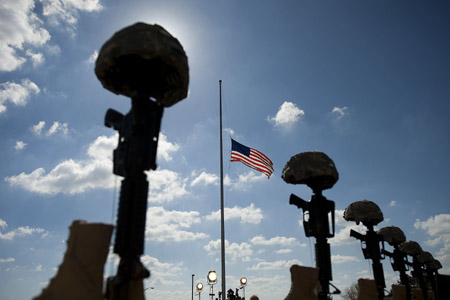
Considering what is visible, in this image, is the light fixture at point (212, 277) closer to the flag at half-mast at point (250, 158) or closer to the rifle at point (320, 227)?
the rifle at point (320, 227)

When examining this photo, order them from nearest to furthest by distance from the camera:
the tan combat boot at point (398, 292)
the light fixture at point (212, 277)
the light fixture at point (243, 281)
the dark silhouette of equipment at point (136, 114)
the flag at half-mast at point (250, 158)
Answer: the dark silhouette of equipment at point (136, 114)
the light fixture at point (212, 277)
the tan combat boot at point (398, 292)
the flag at half-mast at point (250, 158)
the light fixture at point (243, 281)

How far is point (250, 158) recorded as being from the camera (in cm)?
1711

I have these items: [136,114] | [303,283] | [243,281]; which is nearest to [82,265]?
[136,114]

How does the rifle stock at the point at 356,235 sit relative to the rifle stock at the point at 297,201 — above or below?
below

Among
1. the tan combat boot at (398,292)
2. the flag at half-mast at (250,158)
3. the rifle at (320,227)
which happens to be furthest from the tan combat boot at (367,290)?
the flag at half-mast at (250,158)

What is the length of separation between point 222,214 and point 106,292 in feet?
32.8

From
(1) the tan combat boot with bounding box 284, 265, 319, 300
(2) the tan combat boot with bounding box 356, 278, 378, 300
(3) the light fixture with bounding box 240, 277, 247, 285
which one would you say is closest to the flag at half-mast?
(3) the light fixture with bounding box 240, 277, 247, 285

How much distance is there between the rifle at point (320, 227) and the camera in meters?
9.48

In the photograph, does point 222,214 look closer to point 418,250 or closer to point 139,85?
point 139,85

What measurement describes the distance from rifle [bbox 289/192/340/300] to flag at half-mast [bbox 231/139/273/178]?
6959mm

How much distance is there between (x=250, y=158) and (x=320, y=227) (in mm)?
7749

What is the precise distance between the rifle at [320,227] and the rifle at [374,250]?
4571 millimetres

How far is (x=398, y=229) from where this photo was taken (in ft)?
58.5

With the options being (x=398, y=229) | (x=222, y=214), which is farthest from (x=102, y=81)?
(x=398, y=229)
